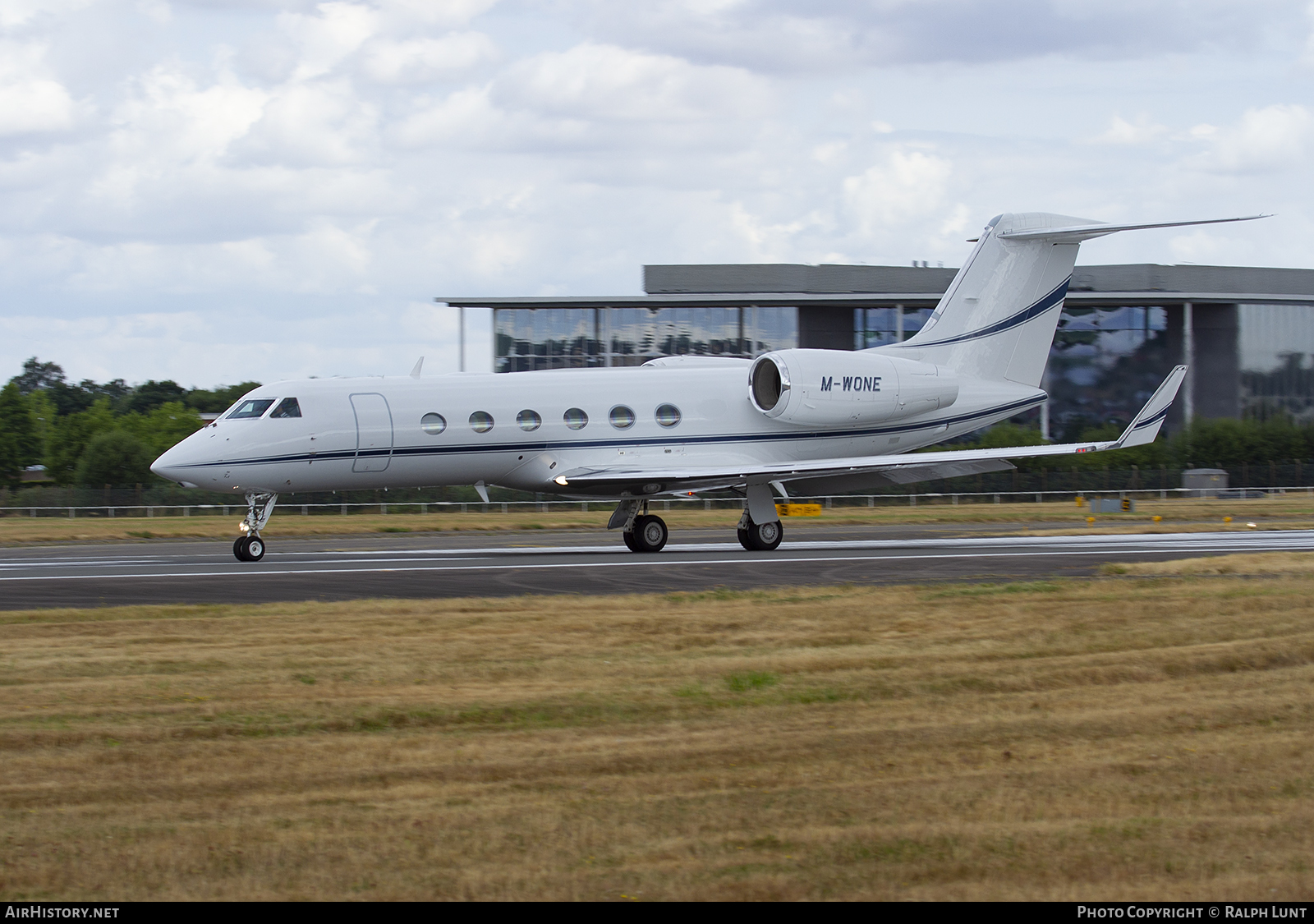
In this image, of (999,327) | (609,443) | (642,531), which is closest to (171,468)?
(609,443)

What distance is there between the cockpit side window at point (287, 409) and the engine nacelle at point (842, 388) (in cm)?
826

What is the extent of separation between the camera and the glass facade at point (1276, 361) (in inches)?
2534

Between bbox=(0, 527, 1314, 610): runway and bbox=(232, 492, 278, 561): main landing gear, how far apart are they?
12.9 inches

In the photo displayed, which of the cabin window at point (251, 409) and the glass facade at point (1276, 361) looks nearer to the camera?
the cabin window at point (251, 409)

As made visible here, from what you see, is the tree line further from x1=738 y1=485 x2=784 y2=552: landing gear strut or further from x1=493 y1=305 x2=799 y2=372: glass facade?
x1=738 y1=485 x2=784 y2=552: landing gear strut

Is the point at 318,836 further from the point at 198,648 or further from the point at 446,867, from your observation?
the point at 198,648

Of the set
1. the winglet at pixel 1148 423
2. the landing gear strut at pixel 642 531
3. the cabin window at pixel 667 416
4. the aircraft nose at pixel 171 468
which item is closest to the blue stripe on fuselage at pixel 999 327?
the winglet at pixel 1148 423

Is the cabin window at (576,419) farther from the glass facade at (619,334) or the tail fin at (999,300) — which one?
the glass facade at (619,334)

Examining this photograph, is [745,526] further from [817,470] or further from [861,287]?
[861,287]

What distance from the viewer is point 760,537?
23484 mm

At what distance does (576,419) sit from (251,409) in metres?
5.52

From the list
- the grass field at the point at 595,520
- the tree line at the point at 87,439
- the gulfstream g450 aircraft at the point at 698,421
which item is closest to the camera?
the gulfstream g450 aircraft at the point at 698,421

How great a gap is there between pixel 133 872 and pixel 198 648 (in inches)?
234

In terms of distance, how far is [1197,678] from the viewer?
945 cm
